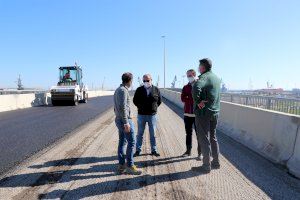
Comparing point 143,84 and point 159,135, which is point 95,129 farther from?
point 143,84

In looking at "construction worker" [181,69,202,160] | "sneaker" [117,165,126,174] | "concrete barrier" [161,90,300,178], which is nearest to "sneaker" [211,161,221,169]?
"construction worker" [181,69,202,160]

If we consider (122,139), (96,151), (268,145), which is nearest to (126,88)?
(122,139)

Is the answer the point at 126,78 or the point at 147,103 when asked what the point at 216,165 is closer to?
the point at 147,103

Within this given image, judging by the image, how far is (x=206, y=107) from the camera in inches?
251

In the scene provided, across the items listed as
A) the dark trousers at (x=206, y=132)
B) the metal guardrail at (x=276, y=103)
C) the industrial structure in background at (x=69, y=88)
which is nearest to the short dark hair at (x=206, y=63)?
the dark trousers at (x=206, y=132)

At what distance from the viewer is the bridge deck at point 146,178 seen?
505 cm

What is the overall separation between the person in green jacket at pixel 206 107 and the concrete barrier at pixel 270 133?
4.66 ft

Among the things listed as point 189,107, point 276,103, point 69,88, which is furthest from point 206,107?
point 69,88

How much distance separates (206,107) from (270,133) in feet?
7.05

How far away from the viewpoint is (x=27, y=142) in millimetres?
9469

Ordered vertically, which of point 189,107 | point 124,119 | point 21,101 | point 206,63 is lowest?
point 21,101

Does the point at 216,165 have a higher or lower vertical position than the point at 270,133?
lower

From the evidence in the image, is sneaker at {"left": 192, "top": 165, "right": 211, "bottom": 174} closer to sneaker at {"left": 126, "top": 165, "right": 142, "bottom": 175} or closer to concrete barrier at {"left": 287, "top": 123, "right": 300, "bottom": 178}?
sneaker at {"left": 126, "top": 165, "right": 142, "bottom": 175}

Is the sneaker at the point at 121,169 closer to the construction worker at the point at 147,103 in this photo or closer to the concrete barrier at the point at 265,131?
the construction worker at the point at 147,103
